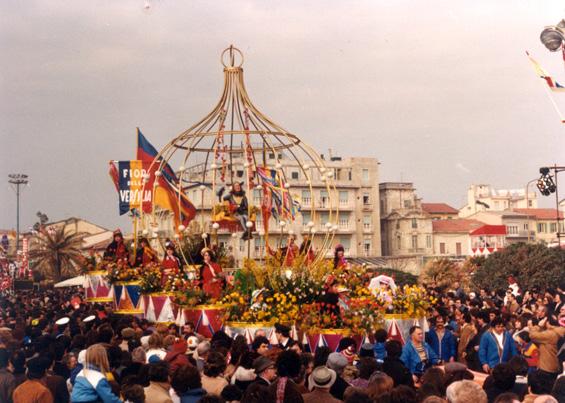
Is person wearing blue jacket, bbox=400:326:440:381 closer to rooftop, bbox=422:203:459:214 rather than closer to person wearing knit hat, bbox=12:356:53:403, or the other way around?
person wearing knit hat, bbox=12:356:53:403

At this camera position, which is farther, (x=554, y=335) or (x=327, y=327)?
(x=327, y=327)

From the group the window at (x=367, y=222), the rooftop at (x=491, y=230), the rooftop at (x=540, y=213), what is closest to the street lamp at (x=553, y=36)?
the rooftop at (x=491, y=230)

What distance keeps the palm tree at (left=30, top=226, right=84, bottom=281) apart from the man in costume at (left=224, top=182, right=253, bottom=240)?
1141 inches

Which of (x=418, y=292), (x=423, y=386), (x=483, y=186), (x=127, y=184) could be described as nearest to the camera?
(x=423, y=386)

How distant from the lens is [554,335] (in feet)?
36.0

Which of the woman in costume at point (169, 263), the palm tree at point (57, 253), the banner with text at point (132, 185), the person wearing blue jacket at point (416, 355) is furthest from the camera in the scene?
the palm tree at point (57, 253)

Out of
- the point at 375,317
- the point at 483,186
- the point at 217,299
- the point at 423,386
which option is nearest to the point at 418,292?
the point at 375,317

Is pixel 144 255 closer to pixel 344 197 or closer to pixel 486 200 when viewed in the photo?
pixel 344 197

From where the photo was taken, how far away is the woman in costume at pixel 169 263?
17.3 metres

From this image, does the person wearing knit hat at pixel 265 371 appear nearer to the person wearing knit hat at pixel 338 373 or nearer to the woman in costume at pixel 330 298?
the person wearing knit hat at pixel 338 373

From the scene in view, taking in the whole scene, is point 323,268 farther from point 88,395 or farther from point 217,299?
point 88,395

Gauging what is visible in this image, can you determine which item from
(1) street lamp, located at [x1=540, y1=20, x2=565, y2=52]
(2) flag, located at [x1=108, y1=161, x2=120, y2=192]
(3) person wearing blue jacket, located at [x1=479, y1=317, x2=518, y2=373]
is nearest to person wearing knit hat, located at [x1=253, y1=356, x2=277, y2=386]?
(3) person wearing blue jacket, located at [x1=479, y1=317, x2=518, y2=373]

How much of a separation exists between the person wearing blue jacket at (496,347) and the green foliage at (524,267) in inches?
918

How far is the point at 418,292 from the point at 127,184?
10.4 m
